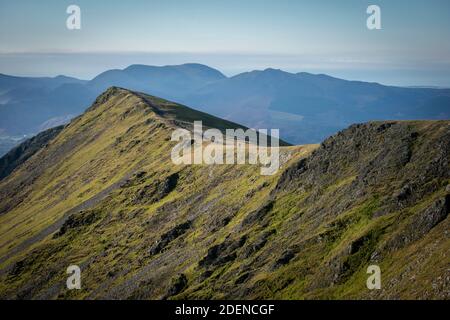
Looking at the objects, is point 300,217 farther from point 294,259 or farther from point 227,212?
point 227,212

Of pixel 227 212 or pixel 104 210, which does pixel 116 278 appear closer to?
pixel 227 212

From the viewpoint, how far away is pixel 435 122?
3885 inches

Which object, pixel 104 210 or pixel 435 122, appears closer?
pixel 435 122

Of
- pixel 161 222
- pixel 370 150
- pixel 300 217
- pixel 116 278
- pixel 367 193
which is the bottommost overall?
pixel 116 278

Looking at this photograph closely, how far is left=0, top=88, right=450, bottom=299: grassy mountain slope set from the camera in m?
77.8

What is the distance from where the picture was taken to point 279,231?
10319 cm

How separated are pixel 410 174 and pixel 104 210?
365ft

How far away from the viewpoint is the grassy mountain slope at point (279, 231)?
7781 cm
